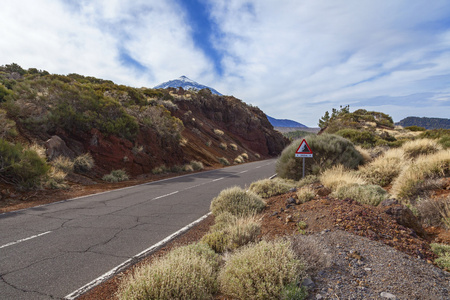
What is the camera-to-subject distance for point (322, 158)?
1151 centimetres

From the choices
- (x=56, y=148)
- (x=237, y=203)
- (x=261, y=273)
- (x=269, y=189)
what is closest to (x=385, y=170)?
(x=269, y=189)

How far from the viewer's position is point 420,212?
559 centimetres

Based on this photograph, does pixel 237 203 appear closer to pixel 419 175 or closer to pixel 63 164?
pixel 419 175

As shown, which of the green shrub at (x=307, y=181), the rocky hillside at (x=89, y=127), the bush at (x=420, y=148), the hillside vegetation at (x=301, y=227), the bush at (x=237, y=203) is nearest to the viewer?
the hillside vegetation at (x=301, y=227)

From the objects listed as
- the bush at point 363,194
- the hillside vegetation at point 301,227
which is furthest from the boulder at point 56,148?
the bush at point 363,194

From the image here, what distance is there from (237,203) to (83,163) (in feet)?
35.0

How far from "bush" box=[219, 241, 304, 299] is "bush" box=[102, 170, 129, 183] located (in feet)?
40.1

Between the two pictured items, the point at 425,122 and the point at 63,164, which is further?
the point at 425,122

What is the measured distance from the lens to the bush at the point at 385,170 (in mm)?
9062

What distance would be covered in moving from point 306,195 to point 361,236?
108 inches

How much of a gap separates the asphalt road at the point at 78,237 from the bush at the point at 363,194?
13.3 ft

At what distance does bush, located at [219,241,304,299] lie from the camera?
273 centimetres

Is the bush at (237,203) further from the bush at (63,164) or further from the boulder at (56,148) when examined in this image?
the boulder at (56,148)

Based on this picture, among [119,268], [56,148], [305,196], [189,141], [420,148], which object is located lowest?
[119,268]
